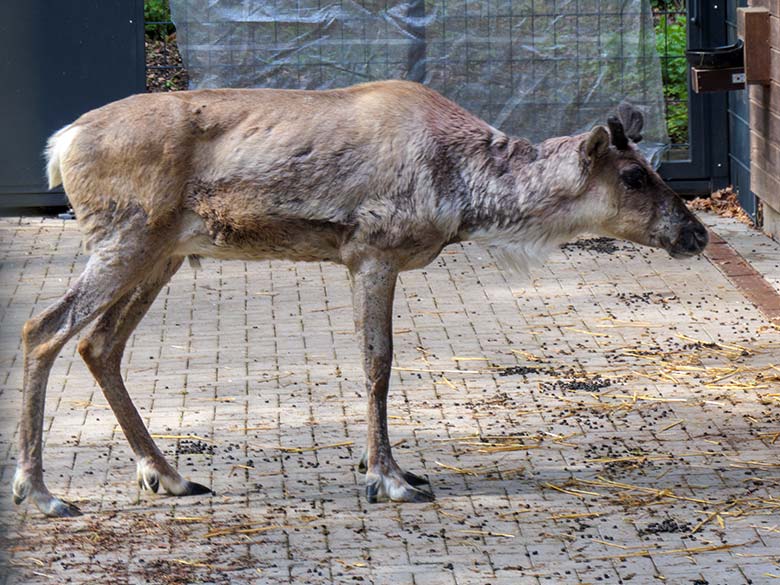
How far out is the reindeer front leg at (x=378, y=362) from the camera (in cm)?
593

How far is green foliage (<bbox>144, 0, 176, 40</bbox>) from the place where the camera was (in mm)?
12094

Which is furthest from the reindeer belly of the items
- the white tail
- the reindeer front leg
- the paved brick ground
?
the paved brick ground

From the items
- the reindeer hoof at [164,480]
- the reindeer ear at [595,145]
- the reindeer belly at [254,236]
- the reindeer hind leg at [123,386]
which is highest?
the reindeer ear at [595,145]

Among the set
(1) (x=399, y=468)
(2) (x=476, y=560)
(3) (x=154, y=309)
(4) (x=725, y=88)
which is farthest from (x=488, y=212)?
(4) (x=725, y=88)

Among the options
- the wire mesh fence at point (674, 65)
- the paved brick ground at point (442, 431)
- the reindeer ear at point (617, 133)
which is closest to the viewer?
the paved brick ground at point (442, 431)

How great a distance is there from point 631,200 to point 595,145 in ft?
1.00

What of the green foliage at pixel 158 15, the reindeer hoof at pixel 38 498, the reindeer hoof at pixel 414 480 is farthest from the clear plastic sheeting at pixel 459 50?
the reindeer hoof at pixel 38 498

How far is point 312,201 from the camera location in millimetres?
5867

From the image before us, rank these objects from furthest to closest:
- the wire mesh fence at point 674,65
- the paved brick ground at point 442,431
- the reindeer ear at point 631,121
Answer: the wire mesh fence at point 674,65 → the reindeer ear at point 631,121 → the paved brick ground at point 442,431

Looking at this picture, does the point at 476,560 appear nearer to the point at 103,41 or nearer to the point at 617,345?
the point at 617,345

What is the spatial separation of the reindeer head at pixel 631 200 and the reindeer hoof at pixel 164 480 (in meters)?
2.13

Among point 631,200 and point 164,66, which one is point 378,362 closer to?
point 631,200

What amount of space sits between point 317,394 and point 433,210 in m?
1.90

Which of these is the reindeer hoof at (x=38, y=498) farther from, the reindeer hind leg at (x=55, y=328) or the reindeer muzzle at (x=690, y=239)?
the reindeer muzzle at (x=690, y=239)
